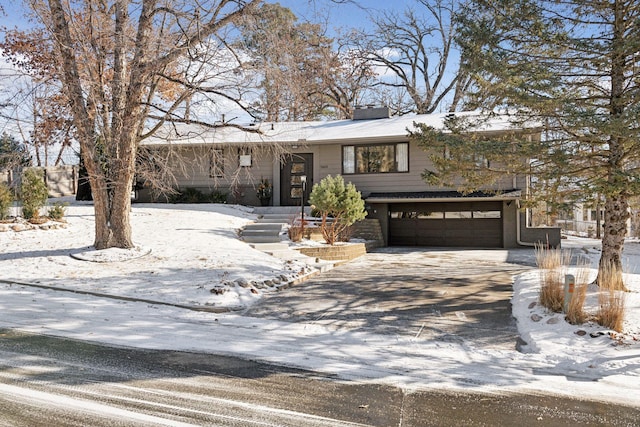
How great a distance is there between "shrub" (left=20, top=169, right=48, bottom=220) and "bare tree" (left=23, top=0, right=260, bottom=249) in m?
3.09

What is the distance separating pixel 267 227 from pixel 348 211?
2604 mm

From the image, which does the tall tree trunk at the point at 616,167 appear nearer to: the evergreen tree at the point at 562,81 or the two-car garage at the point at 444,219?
the evergreen tree at the point at 562,81

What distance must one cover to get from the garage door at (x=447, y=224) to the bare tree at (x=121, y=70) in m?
11.2

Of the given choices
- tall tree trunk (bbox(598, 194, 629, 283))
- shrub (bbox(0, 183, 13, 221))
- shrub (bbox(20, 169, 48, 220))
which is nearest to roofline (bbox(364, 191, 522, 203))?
tall tree trunk (bbox(598, 194, 629, 283))

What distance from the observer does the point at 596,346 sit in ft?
18.7

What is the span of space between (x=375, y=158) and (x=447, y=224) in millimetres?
3881

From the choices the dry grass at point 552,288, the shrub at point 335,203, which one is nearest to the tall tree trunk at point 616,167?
the dry grass at point 552,288

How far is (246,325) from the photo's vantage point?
6.95 metres

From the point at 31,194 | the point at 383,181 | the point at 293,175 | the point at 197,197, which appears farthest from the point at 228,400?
the point at 197,197

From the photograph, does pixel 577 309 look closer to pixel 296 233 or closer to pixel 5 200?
pixel 296 233

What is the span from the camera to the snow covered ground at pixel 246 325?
4.96m

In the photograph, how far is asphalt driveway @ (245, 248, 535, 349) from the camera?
6743 mm

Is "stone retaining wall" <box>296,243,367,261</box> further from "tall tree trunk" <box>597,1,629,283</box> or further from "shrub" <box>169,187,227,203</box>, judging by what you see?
"shrub" <box>169,187,227,203</box>

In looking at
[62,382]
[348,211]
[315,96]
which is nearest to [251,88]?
[348,211]
